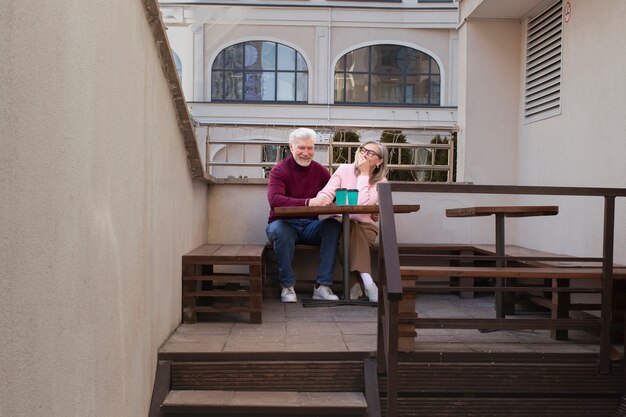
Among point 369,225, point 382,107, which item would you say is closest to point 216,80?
point 382,107

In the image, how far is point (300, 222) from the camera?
250 inches

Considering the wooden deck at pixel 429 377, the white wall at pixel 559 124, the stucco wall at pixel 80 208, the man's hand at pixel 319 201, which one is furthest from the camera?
the man's hand at pixel 319 201

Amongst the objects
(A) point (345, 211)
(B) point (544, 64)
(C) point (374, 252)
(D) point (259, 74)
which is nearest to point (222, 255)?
(A) point (345, 211)

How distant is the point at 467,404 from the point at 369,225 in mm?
2387

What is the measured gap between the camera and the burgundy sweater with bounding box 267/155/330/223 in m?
6.20

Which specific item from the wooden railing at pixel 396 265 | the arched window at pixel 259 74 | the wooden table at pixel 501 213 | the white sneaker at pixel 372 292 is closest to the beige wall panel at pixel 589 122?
the wooden table at pixel 501 213

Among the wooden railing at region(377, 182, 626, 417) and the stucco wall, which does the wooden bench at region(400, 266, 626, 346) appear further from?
the stucco wall

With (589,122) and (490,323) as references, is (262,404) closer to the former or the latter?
(490,323)

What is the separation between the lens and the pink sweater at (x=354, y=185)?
621 centimetres

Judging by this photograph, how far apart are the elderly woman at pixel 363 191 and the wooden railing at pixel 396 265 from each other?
6.72ft

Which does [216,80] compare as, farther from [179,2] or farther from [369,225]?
Answer: [369,225]

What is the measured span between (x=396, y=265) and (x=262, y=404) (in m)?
1.00

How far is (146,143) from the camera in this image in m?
3.70

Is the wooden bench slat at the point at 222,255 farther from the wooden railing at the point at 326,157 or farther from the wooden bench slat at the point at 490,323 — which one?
the wooden railing at the point at 326,157
